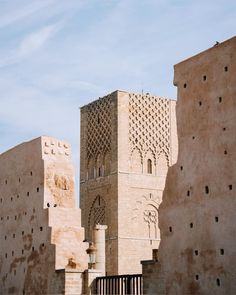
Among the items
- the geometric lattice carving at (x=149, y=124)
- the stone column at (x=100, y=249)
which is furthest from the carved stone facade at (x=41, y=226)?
the geometric lattice carving at (x=149, y=124)

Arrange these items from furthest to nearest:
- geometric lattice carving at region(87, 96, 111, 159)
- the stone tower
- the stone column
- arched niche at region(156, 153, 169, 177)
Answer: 1. arched niche at region(156, 153, 169, 177)
2. geometric lattice carving at region(87, 96, 111, 159)
3. the stone tower
4. the stone column

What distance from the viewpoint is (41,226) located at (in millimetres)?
16750

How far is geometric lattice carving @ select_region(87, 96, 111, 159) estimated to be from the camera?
31891 mm

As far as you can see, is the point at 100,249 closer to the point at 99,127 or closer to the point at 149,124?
the point at 149,124

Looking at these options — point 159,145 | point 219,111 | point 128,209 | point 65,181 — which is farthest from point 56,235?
point 159,145

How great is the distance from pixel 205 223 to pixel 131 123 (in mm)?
17342

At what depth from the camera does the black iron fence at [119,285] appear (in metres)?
15.7

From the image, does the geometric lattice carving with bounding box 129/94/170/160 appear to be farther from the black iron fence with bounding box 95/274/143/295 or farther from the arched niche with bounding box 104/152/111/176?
the black iron fence with bounding box 95/274/143/295

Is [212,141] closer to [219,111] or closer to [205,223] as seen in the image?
[219,111]

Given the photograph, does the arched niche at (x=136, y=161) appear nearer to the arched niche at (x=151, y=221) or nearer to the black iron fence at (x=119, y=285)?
the arched niche at (x=151, y=221)

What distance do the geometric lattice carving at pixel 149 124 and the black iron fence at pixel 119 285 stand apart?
15.5 meters

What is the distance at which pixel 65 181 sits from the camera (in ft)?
56.4

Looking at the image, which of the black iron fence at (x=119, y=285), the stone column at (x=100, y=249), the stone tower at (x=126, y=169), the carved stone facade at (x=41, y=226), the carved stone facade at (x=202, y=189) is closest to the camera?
the carved stone facade at (x=202, y=189)

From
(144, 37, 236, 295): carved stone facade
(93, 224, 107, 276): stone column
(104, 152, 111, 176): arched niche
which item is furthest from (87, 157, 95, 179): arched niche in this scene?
(144, 37, 236, 295): carved stone facade
